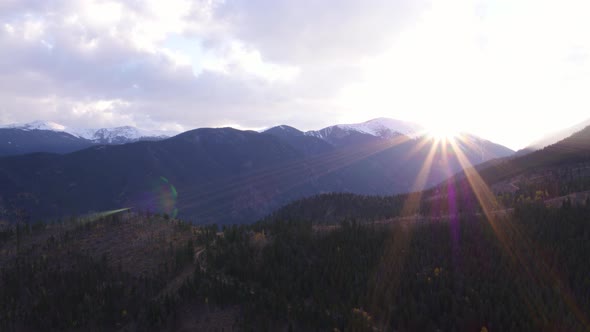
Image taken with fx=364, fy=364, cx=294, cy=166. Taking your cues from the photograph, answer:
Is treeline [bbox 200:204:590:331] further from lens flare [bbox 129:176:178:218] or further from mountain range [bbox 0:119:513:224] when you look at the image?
lens flare [bbox 129:176:178:218]

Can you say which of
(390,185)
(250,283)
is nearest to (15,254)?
(250,283)

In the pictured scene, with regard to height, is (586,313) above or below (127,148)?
below

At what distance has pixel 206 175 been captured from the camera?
15525cm

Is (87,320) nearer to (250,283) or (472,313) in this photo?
(250,283)

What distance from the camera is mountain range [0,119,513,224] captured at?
117 meters

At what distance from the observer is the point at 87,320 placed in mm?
11078

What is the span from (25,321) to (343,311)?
9.72 metres

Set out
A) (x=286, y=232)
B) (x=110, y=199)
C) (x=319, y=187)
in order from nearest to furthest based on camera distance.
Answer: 1. (x=286, y=232)
2. (x=110, y=199)
3. (x=319, y=187)

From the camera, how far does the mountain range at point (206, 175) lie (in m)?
117

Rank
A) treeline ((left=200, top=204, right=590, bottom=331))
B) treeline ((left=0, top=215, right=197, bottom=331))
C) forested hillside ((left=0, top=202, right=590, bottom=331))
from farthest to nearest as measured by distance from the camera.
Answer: treeline ((left=0, top=215, right=197, bottom=331))
forested hillside ((left=0, top=202, right=590, bottom=331))
treeline ((left=200, top=204, right=590, bottom=331))

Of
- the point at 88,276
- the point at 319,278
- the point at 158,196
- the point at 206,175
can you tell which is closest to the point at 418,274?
the point at 319,278

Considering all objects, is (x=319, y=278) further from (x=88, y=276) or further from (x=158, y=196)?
(x=158, y=196)

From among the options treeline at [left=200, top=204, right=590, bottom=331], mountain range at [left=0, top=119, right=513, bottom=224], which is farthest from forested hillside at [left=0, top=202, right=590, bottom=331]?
mountain range at [left=0, top=119, right=513, bottom=224]

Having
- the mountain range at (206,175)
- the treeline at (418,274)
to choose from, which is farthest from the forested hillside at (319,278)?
the mountain range at (206,175)
